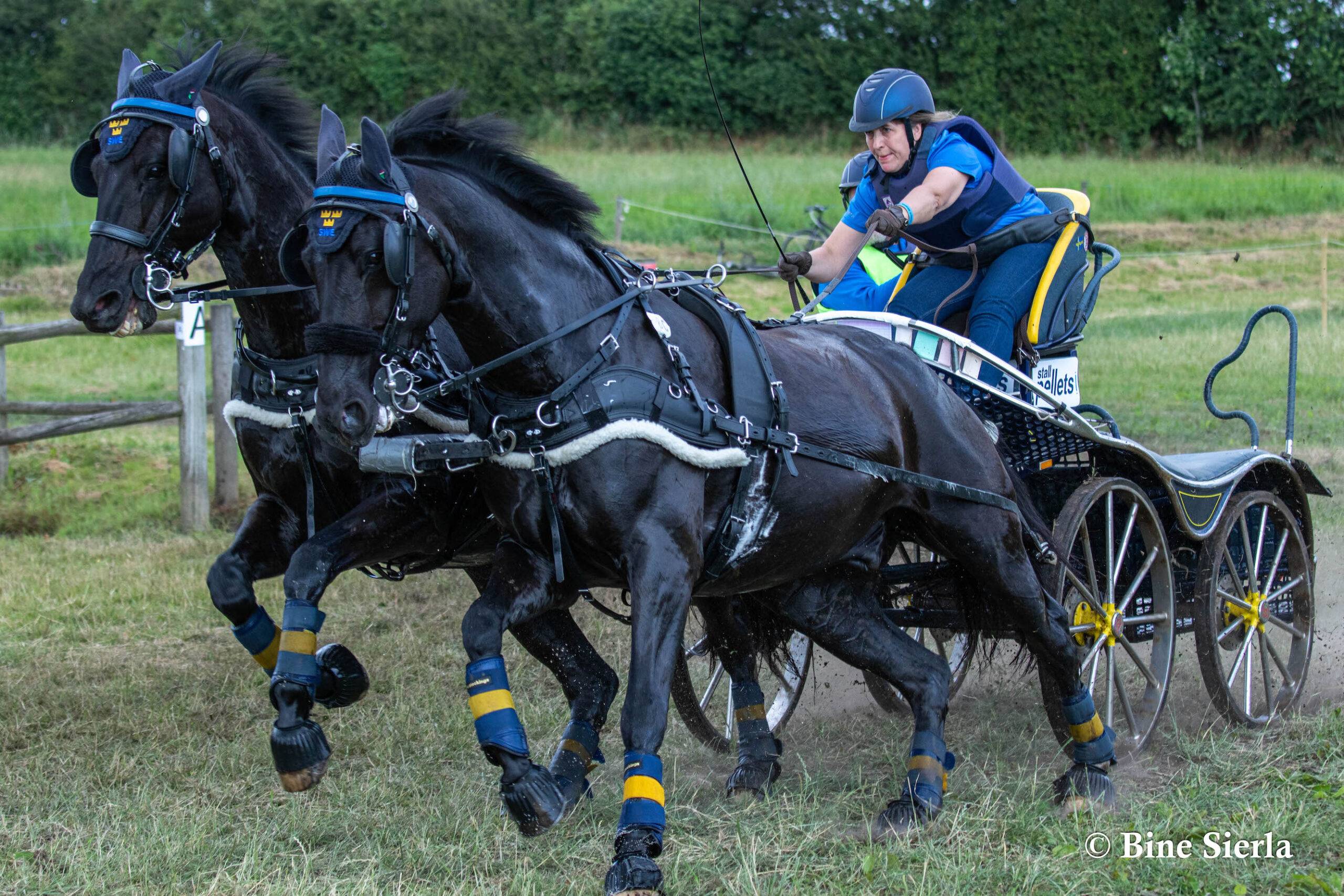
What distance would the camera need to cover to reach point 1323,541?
741 centimetres

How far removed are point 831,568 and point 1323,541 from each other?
4238mm

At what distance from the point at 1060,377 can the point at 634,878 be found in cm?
288

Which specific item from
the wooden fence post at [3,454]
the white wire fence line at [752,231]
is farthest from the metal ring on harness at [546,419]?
the white wire fence line at [752,231]

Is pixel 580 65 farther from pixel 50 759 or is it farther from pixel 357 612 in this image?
pixel 50 759

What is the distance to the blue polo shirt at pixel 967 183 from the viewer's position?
4.94m

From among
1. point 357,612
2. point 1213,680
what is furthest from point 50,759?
point 1213,680

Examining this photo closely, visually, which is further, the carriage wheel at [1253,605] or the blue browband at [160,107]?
the carriage wheel at [1253,605]

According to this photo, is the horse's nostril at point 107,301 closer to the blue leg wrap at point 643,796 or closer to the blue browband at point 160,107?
the blue browband at point 160,107

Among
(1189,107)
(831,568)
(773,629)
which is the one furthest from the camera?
(1189,107)

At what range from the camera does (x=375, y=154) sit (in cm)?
322

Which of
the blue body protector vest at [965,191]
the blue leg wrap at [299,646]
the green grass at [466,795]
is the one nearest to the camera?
the green grass at [466,795]

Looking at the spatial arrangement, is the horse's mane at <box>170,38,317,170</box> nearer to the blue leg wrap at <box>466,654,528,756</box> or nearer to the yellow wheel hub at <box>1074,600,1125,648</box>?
the blue leg wrap at <box>466,654,528,756</box>

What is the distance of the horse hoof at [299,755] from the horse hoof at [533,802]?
1.93ft

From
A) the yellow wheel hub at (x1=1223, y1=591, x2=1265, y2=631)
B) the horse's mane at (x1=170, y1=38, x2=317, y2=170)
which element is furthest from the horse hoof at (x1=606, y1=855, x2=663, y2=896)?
the yellow wheel hub at (x1=1223, y1=591, x2=1265, y2=631)
